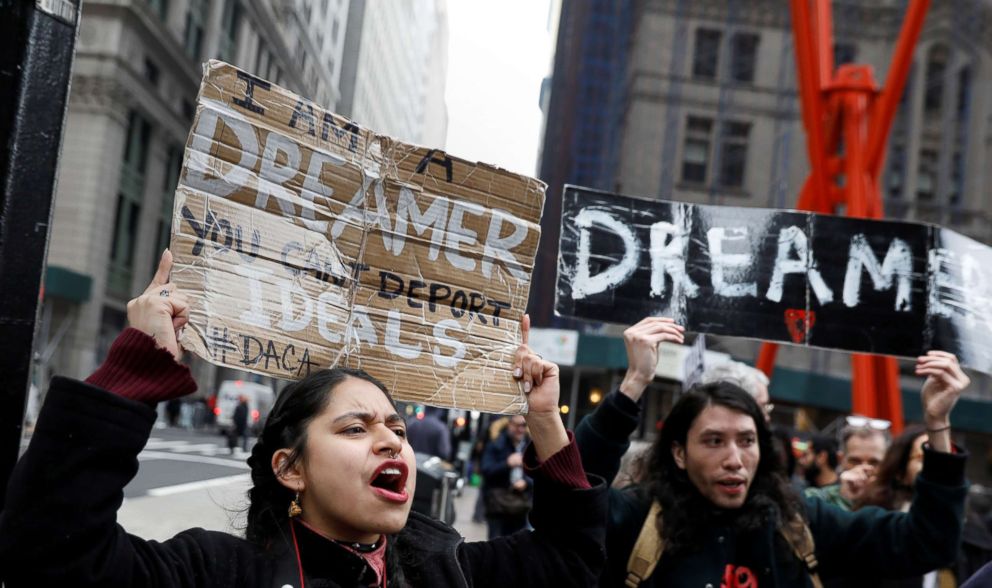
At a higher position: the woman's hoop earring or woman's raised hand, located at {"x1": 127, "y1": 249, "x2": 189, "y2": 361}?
woman's raised hand, located at {"x1": 127, "y1": 249, "x2": 189, "y2": 361}

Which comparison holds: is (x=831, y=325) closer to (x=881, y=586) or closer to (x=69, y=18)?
(x=881, y=586)

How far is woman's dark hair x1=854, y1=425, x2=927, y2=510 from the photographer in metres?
4.14

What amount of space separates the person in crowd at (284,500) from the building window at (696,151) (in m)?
24.9

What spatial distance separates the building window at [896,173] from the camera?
26.8 meters

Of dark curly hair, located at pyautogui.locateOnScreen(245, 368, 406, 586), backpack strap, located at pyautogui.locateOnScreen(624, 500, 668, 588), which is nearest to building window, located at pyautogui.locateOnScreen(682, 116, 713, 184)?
backpack strap, located at pyautogui.locateOnScreen(624, 500, 668, 588)

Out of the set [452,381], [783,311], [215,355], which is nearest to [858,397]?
[783,311]

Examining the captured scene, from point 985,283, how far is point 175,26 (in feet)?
82.8

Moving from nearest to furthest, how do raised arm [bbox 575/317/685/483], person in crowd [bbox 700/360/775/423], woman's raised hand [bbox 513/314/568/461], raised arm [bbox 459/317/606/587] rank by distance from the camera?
raised arm [bbox 459/317/606/587], woman's raised hand [bbox 513/314/568/461], raised arm [bbox 575/317/685/483], person in crowd [bbox 700/360/775/423]

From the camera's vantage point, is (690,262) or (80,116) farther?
(80,116)

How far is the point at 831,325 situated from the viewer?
3.66m

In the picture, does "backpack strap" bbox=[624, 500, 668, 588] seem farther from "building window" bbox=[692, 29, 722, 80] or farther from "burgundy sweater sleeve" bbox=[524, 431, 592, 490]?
"building window" bbox=[692, 29, 722, 80]

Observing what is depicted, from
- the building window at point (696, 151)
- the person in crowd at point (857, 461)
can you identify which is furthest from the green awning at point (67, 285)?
the person in crowd at point (857, 461)

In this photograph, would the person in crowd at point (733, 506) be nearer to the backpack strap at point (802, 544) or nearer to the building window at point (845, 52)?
the backpack strap at point (802, 544)

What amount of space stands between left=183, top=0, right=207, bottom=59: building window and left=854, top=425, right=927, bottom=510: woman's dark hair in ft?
78.8
